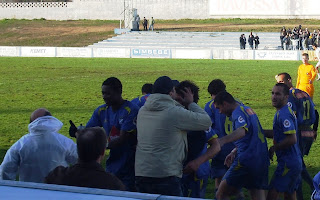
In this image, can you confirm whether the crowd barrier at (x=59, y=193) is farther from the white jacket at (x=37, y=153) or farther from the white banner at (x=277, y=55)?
the white banner at (x=277, y=55)

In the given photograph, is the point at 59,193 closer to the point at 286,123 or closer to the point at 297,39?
the point at 286,123

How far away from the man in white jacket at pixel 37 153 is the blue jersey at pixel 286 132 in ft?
8.33

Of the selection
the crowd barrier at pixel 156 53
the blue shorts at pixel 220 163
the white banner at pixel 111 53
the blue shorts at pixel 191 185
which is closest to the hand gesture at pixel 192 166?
the blue shorts at pixel 191 185

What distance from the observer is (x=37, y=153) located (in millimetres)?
5570

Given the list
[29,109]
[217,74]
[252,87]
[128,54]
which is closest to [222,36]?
[128,54]

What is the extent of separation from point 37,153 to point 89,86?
18267 millimetres

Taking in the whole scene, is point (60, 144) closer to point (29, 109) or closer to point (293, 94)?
point (293, 94)

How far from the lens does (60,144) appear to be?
561 centimetres

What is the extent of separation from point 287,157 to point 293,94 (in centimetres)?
187

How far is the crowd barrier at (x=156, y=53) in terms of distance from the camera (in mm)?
41088

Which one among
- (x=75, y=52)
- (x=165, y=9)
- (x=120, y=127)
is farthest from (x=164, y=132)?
(x=165, y=9)

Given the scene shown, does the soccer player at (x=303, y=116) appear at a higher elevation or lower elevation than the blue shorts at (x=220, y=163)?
higher

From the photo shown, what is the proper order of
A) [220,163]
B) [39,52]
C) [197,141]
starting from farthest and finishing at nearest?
[39,52], [220,163], [197,141]

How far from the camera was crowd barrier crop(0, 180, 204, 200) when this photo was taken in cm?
330
